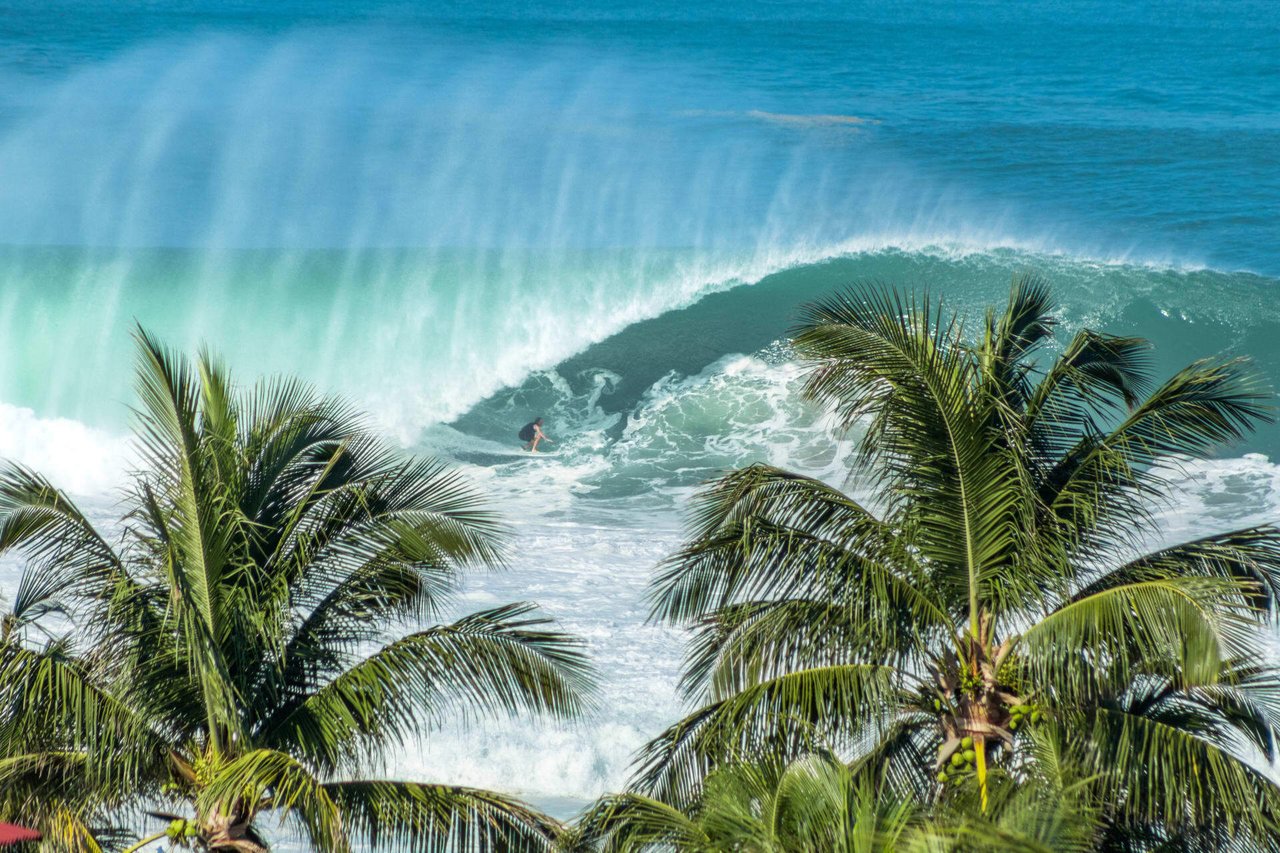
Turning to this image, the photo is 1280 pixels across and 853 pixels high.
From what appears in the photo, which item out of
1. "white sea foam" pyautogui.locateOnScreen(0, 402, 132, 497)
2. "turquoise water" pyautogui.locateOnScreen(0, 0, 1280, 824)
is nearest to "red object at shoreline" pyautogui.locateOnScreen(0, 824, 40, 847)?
"turquoise water" pyautogui.locateOnScreen(0, 0, 1280, 824)

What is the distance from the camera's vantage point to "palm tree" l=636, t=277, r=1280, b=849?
8.01 meters

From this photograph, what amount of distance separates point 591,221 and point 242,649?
31.2m

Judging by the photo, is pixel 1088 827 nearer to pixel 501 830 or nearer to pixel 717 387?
pixel 501 830

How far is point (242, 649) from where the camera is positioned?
830 cm

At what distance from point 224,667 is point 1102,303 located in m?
28.0

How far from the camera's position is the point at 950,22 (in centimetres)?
5884

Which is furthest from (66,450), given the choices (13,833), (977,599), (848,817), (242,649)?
(848,817)

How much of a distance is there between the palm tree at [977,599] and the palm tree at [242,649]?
1.12 m

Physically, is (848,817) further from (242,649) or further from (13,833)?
(13,833)

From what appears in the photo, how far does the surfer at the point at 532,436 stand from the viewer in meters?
27.0

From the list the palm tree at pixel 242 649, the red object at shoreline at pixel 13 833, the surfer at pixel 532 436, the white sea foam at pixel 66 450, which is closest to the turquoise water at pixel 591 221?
the white sea foam at pixel 66 450

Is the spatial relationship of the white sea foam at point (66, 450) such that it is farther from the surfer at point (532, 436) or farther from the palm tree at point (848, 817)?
the palm tree at point (848, 817)

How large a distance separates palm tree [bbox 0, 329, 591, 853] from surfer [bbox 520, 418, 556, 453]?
17767mm

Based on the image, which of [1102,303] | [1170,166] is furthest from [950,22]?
[1102,303]
